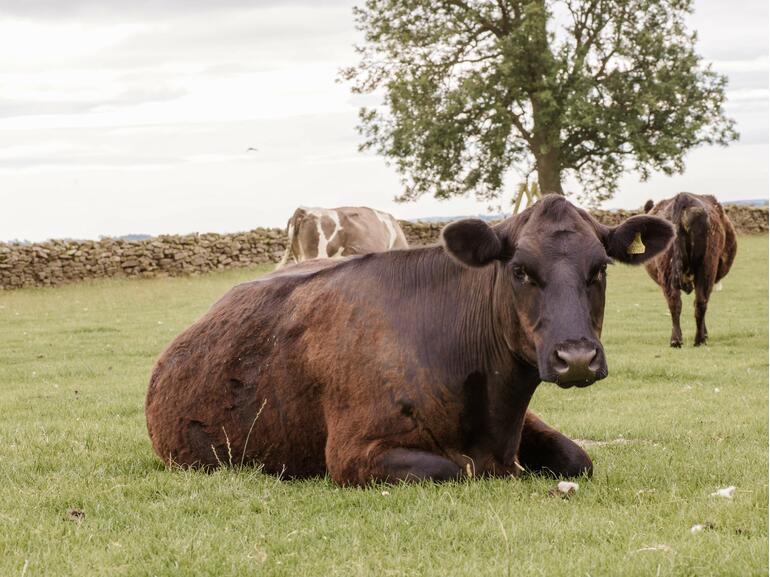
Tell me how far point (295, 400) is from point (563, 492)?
177 cm

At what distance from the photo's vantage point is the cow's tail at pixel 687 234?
15531 mm

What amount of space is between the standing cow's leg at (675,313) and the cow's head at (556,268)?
9782mm

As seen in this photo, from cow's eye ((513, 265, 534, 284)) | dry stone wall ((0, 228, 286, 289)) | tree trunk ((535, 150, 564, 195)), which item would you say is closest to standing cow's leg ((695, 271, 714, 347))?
cow's eye ((513, 265, 534, 284))

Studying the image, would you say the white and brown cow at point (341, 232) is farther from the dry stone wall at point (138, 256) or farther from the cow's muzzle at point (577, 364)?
the cow's muzzle at point (577, 364)

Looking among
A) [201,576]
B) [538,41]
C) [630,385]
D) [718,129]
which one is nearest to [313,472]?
[201,576]

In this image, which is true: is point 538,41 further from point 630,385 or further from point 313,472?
point 313,472

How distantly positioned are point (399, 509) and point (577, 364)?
1.20 meters

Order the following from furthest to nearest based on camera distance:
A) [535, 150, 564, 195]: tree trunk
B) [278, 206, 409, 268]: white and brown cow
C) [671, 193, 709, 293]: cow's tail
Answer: [535, 150, 564, 195]: tree trunk < [278, 206, 409, 268]: white and brown cow < [671, 193, 709, 293]: cow's tail

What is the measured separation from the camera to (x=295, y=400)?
6.16 meters

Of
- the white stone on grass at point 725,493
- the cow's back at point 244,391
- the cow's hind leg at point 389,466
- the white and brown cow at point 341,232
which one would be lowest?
the white stone on grass at point 725,493

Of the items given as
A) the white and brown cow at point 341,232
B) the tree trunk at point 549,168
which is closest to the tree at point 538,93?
the tree trunk at point 549,168

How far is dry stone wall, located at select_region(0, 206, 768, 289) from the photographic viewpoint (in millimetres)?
31078

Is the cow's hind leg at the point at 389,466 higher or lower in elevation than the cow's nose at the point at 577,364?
lower

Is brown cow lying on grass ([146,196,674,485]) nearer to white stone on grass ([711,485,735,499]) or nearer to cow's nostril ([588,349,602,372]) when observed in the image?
cow's nostril ([588,349,602,372])
